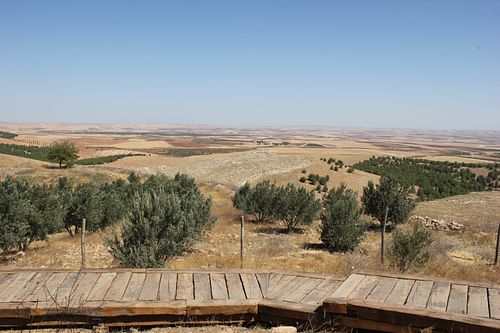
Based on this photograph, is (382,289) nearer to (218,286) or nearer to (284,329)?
(284,329)

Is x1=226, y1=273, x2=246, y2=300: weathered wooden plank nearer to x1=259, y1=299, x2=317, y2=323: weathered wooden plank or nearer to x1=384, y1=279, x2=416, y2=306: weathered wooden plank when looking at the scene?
x1=259, y1=299, x2=317, y2=323: weathered wooden plank

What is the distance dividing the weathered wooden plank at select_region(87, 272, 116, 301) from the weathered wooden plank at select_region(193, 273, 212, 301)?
1.19 metres

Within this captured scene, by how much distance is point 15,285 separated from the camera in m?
5.50

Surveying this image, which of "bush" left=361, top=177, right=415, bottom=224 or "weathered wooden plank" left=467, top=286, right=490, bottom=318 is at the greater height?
"weathered wooden plank" left=467, top=286, right=490, bottom=318

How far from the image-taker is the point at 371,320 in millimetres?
4594

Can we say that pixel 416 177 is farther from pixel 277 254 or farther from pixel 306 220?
pixel 277 254

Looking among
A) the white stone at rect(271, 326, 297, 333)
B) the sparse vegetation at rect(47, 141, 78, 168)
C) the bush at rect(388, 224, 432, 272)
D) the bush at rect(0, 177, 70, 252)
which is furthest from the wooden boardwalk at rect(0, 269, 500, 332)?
the sparse vegetation at rect(47, 141, 78, 168)

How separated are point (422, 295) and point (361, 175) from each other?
4105 cm

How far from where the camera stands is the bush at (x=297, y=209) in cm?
1841

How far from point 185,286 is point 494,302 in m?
3.91

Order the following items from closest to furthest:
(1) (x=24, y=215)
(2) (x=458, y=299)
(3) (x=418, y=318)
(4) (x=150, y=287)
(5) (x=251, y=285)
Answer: (3) (x=418, y=318), (2) (x=458, y=299), (4) (x=150, y=287), (5) (x=251, y=285), (1) (x=24, y=215)

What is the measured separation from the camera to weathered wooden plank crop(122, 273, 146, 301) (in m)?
5.13

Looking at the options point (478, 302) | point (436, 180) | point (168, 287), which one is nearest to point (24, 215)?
point (168, 287)

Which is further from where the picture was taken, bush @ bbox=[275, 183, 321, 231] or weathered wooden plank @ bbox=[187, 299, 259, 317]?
bush @ bbox=[275, 183, 321, 231]
